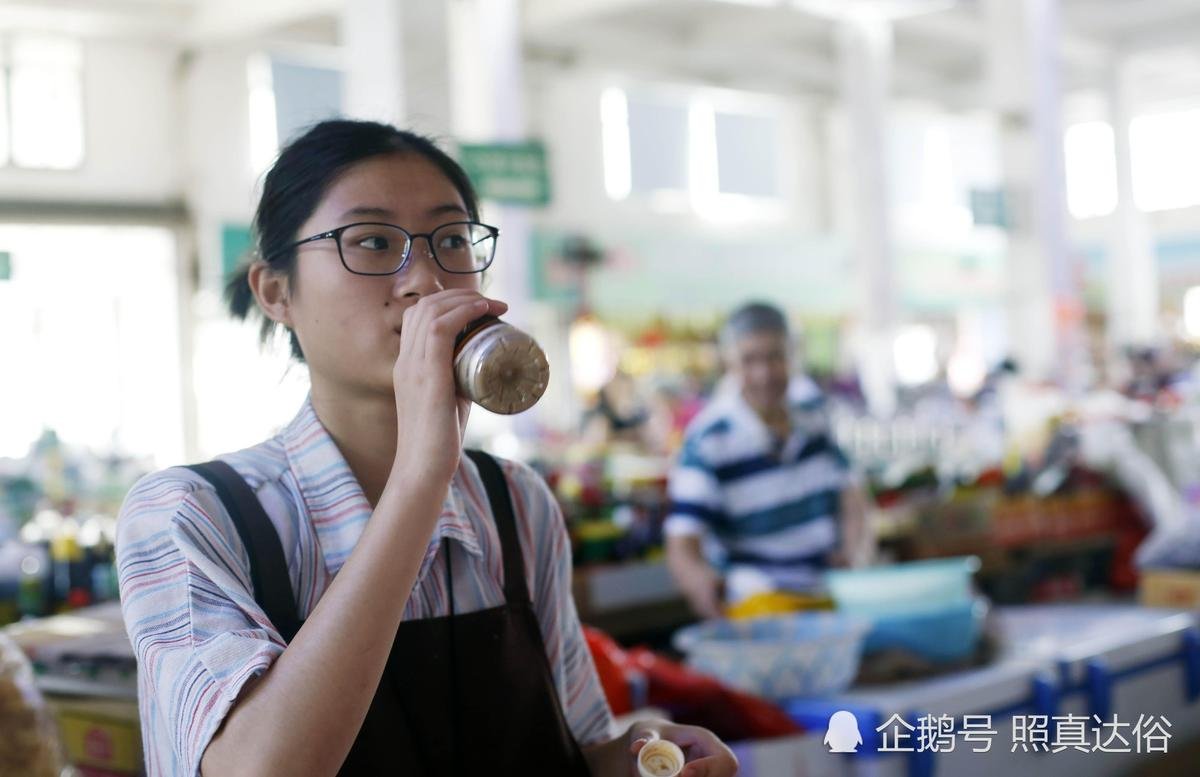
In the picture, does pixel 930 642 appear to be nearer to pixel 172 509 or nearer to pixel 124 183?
pixel 172 509

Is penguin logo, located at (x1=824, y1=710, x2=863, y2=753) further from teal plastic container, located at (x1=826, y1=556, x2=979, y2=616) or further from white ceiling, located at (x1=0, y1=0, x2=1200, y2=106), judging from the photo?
white ceiling, located at (x1=0, y1=0, x2=1200, y2=106)

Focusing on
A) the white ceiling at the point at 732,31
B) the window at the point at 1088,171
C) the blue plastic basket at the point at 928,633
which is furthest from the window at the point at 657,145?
the blue plastic basket at the point at 928,633

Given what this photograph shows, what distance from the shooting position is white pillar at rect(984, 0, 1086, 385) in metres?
11.0

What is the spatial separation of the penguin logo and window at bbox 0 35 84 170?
9871mm

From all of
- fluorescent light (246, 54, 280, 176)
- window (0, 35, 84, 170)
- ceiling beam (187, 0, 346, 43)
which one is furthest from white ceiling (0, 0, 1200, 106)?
fluorescent light (246, 54, 280, 176)

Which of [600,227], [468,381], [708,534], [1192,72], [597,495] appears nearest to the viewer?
[468,381]

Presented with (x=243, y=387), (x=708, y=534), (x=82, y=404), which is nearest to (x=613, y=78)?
(x=243, y=387)

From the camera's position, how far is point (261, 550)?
1218mm

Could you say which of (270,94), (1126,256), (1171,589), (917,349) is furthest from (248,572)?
(1126,256)

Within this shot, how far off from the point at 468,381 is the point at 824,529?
106 inches

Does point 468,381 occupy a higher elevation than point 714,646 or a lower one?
higher

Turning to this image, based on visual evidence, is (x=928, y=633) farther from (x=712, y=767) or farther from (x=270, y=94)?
(x=270, y=94)

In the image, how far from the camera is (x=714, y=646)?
8.39 feet

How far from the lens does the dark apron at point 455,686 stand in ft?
4.00
